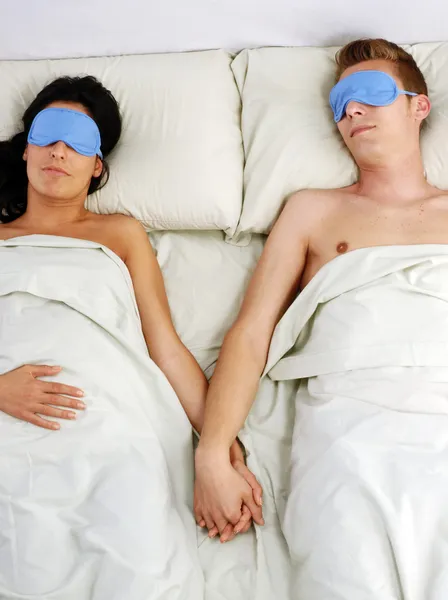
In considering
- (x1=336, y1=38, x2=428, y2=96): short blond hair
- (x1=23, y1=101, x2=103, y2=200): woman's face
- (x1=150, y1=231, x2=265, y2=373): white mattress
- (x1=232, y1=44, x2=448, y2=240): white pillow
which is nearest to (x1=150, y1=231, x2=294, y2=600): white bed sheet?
(x1=150, y1=231, x2=265, y2=373): white mattress

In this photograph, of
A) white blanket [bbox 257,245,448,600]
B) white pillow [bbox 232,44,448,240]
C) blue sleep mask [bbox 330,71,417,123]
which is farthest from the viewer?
white pillow [bbox 232,44,448,240]

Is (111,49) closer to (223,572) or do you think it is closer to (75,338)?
(75,338)

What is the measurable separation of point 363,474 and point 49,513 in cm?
52

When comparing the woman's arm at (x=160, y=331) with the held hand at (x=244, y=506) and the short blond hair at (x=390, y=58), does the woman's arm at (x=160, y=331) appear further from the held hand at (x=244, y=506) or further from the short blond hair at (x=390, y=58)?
the short blond hair at (x=390, y=58)

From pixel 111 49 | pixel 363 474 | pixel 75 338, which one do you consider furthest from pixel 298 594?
pixel 111 49

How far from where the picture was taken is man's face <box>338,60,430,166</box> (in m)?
1.49

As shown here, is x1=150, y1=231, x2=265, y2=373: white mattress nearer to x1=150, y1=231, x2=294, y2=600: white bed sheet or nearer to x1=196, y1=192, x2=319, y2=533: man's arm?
x1=150, y1=231, x2=294, y2=600: white bed sheet

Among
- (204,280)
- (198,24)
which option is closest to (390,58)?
(198,24)

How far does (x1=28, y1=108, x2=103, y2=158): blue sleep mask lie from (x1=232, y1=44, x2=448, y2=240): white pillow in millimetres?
408

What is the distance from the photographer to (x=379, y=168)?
1530 millimetres

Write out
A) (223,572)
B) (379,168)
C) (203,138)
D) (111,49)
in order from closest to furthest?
(223,572) < (379,168) < (203,138) < (111,49)

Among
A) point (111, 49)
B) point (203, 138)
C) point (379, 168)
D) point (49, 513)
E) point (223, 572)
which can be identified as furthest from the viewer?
point (111, 49)

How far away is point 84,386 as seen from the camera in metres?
1.21

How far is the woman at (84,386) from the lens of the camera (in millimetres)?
1039
